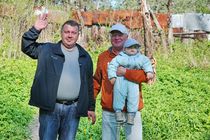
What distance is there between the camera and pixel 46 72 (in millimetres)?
4527

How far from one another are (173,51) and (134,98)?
1345 centimetres

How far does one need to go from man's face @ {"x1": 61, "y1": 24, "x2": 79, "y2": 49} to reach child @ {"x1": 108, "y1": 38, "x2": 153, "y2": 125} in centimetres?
47

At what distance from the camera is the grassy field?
7059mm

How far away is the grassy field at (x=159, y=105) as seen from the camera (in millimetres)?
7059

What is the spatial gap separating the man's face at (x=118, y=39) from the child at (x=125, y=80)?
0.11m

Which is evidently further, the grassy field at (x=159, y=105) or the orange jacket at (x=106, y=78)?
the grassy field at (x=159, y=105)

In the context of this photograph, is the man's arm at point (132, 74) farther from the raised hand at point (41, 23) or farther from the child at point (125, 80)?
the raised hand at point (41, 23)

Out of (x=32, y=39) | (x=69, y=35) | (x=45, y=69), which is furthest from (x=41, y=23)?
(x=45, y=69)

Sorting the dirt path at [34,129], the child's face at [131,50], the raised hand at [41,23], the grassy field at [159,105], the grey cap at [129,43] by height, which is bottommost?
the dirt path at [34,129]

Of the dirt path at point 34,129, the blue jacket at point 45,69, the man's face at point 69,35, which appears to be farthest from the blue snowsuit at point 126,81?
the dirt path at point 34,129

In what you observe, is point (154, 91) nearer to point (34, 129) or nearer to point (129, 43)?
point (34, 129)

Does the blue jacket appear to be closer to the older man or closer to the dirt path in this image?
the older man

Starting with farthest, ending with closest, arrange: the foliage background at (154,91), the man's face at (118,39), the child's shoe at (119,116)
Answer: the foliage background at (154,91) → the man's face at (118,39) → the child's shoe at (119,116)

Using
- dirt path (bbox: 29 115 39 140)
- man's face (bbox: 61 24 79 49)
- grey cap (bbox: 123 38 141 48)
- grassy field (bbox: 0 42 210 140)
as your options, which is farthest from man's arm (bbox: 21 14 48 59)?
dirt path (bbox: 29 115 39 140)
